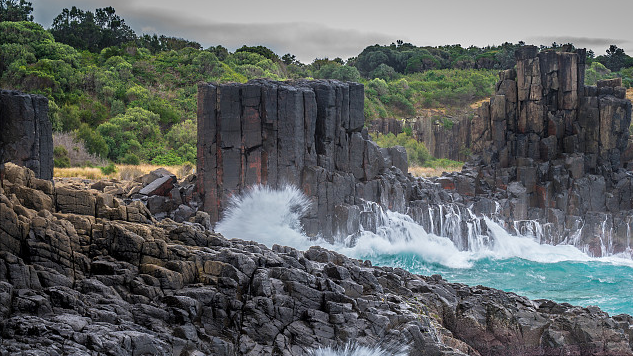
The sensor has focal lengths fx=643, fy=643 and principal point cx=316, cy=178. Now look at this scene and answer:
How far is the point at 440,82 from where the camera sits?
2606 inches

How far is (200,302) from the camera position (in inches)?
438

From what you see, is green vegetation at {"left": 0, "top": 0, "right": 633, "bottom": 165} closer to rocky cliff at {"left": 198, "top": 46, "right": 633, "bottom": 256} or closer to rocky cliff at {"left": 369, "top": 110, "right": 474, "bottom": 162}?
rocky cliff at {"left": 369, "top": 110, "right": 474, "bottom": 162}

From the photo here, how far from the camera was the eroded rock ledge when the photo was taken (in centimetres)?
970

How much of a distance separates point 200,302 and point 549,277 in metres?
17.2

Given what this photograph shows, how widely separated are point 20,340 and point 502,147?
2669cm

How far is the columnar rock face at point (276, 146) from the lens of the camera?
75.5ft

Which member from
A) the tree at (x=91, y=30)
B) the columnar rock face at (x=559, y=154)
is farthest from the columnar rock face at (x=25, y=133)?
the tree at (x=91, y=30)

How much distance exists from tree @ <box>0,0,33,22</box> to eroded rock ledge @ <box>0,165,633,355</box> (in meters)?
46.5

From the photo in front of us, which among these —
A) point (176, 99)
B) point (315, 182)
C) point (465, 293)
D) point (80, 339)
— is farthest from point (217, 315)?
point (176, 99)


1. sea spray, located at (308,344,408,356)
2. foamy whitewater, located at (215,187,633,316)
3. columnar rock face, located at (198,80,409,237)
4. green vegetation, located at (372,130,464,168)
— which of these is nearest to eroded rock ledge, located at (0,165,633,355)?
sea spray, located at (308,344,408,356)

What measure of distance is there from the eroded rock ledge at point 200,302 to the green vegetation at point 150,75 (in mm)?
19747

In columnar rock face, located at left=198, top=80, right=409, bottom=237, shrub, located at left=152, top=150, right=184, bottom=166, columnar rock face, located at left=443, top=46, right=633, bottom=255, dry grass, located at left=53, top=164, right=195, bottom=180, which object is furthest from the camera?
shrub, located at left=152, top=150, right=184, bottom=166

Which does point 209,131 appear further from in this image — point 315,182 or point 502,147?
point 502,147

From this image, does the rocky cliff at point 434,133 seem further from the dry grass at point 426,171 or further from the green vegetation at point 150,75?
the dry grass at point 426,171
